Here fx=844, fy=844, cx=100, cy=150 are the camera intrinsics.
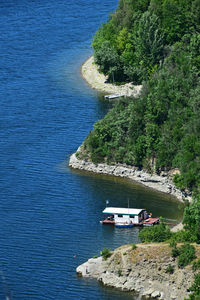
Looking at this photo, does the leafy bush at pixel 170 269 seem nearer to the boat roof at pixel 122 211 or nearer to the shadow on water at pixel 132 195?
the shadow on water at pixel 132 195

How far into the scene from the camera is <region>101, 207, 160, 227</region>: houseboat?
125 meters

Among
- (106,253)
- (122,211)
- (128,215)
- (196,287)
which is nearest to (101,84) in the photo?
(122,211)

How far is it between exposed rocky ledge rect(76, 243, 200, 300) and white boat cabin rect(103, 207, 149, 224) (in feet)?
49.9

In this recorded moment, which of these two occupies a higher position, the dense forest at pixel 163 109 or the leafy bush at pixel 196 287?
the dense forest at pixel 163 109

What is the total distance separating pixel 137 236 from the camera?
4774 inches

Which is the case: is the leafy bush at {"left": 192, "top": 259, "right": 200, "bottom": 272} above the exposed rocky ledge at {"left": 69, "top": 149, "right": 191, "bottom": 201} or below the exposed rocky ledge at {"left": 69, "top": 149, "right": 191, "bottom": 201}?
above

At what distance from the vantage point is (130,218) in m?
126

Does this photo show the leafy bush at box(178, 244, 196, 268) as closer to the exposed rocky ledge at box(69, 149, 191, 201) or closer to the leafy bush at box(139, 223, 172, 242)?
the leafy bush at box(139, 223, 172, 242)

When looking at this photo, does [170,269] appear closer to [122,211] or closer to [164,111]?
[122,211]

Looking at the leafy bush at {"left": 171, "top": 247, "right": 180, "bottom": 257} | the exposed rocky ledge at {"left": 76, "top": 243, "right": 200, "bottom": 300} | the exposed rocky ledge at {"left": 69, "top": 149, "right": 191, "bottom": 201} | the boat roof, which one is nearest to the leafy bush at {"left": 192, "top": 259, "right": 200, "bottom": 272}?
the exposed rocky ledge at {"left": 76, "top": 243, "right": 200, "bottom": 300}

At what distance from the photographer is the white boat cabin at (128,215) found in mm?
125438

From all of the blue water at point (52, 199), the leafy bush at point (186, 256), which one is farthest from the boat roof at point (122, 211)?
the leafy bush at point (186, 256)

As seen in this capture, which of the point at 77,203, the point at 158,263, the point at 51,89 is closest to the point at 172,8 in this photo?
the point at 51,89

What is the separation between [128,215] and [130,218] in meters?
0.68
